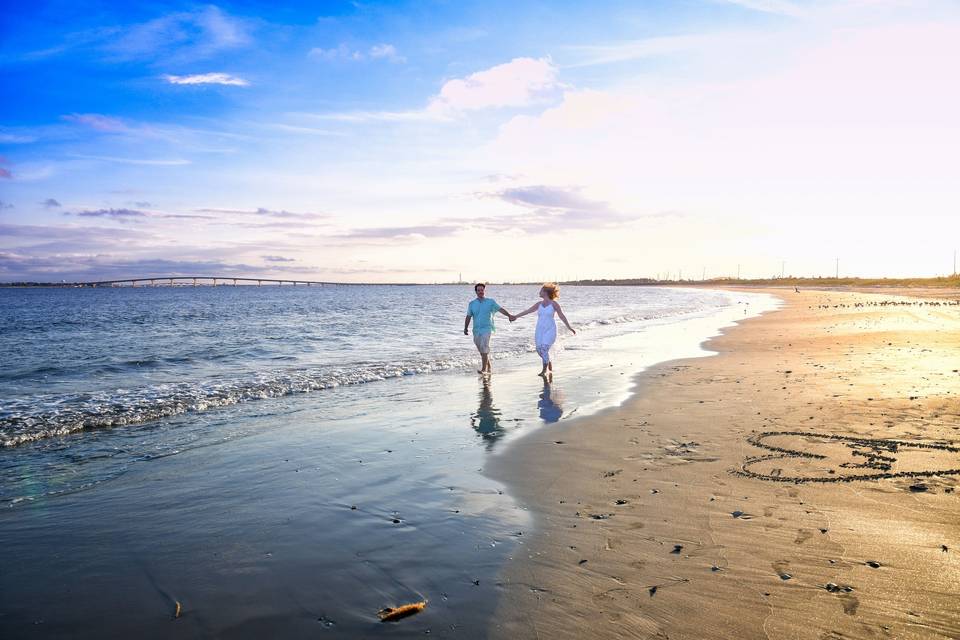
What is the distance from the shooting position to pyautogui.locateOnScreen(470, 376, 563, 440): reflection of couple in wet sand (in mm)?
7934

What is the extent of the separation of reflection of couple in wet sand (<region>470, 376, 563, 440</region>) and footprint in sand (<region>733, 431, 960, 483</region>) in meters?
3.25

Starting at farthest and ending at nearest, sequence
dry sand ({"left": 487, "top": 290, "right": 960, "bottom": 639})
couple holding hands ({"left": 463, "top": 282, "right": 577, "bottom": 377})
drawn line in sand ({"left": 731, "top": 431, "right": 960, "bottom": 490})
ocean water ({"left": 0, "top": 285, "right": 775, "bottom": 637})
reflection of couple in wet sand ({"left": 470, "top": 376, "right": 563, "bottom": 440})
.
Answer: couple holding hands ({"left": 463, "top": 282, "right": 577, "bottom": 377})
reflection of couple in wet sand ({"left": 470, "top": 376, "right": 563, "bottom": 440})
drawn line in sand ({"left": 731, "top": 431, "right": 960, "bottom": 490})
ocean water ({"left": 0, "top": 285, "right": 775, "bottom": 637})
dry sand ({"left": 487, "top": 290, "right": 960, "bottom": 639})

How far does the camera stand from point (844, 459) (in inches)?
228

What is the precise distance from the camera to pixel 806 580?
3451 mm

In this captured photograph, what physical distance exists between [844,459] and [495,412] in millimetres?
5122

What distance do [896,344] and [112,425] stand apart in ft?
66.5

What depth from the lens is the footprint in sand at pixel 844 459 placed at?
5.31 m

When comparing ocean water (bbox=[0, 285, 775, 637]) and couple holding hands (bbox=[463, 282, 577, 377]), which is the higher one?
couple holding hands (bbox=[463, 282, 577, 377])

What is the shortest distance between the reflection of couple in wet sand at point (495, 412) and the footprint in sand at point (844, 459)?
325 cm

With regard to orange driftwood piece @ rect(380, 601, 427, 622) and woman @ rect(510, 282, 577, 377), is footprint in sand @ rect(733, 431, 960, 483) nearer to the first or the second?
orange driftwood piece @ rect(380, 601, 427, 622)

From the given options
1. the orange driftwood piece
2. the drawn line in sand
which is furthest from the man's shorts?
the orange driftwood piece

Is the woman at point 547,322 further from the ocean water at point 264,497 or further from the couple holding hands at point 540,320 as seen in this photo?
the ocean water at point 264,497

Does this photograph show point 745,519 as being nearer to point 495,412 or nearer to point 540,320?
point 495,412

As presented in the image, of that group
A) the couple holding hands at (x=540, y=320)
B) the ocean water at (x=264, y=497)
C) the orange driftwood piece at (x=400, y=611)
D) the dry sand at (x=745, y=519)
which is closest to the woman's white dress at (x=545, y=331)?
the couple holding hands at (x=540, y=320)
